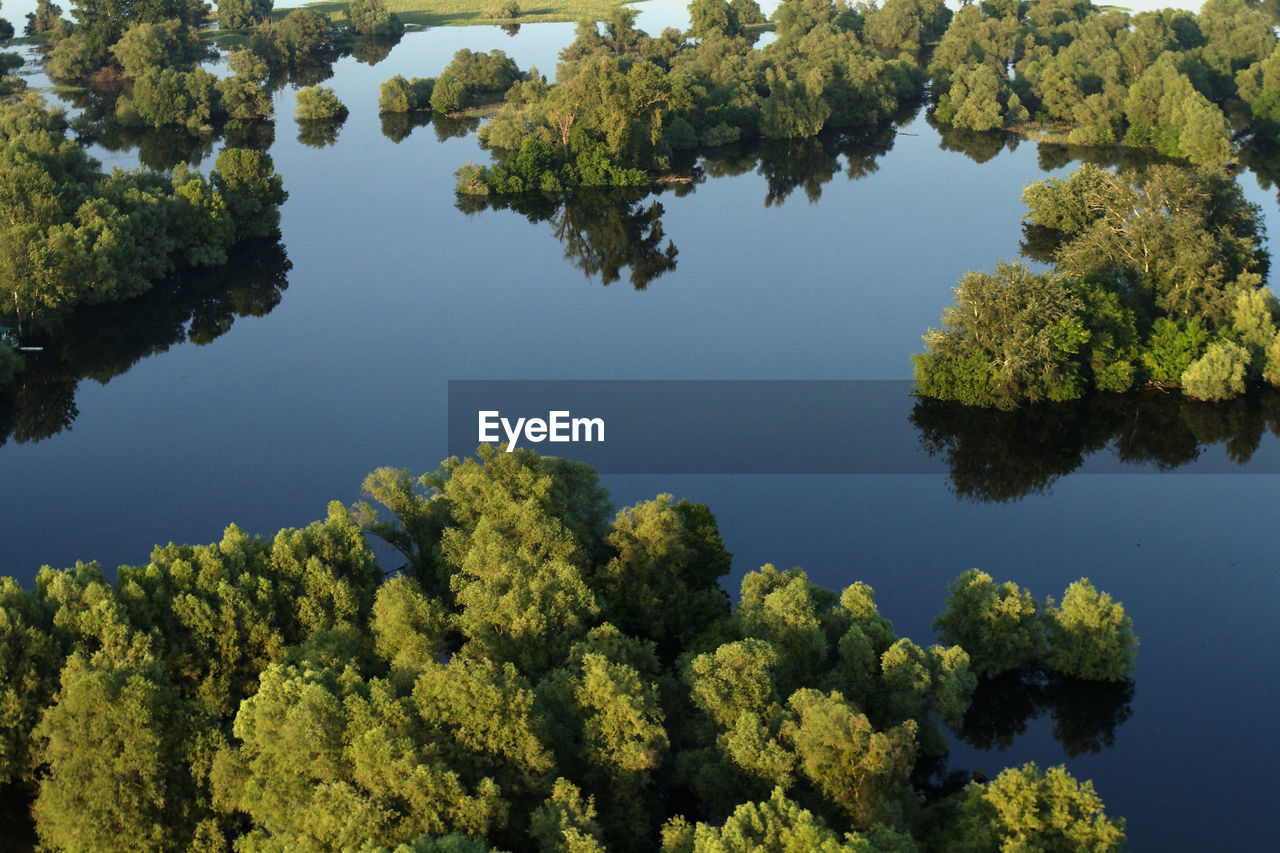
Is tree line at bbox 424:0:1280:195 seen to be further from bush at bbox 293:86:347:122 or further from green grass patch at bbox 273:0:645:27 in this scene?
green grass patch at bbox 273:0:645:27

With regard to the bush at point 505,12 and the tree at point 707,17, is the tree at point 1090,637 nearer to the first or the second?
the tree at point 707,17

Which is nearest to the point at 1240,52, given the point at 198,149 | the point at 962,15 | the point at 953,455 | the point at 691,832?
the point at 962,15

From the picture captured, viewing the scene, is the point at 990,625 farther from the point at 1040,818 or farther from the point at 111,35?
the point at 111,35

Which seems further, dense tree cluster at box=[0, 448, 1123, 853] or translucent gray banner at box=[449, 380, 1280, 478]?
translucent gray banner at box=[449, 380, 1280, 478]

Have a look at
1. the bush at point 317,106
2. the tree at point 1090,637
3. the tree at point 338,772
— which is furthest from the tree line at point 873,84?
the tree at point 338,772

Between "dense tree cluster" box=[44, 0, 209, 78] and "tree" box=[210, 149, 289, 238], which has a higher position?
"dense tree cluster" box=[44, 0, 209, 78]


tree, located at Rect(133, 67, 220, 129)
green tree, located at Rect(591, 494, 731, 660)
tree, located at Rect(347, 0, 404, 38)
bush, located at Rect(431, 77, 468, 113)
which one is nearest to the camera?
green tree, located at Rect(591, 494, 731, 660)

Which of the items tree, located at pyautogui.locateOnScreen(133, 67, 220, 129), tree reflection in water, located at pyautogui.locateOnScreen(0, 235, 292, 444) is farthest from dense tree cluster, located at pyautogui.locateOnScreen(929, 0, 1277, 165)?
tree reflection in water, located at pyautogui.locateOnScreen(0, 235, 292, 444)
